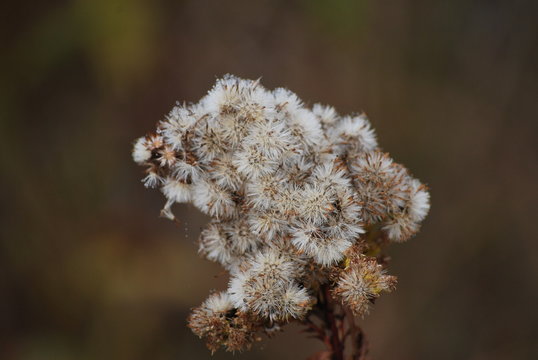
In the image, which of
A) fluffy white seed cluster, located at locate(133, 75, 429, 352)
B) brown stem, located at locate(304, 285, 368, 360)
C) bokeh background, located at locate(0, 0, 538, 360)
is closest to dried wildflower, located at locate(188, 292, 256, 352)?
fluffy white seed cluster, located at locate(133, 75, 429, 352)

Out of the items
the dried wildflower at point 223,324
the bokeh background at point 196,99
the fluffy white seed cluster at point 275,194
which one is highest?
the bokeh background at point 196,99

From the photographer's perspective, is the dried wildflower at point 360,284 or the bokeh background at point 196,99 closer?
the dried wildflower at point 360,284

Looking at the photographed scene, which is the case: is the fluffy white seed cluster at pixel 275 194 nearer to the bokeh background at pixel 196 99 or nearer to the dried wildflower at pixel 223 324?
the dried wildflower at pixel 223 324

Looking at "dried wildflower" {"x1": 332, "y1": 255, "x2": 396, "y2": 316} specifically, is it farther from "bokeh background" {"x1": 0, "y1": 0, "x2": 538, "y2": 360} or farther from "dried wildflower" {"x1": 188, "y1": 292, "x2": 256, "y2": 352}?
"bokeh background" {"x1": 0, "y1": 0, "x2": 538, "y2": 360}

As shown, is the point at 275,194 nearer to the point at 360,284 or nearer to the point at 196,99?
the point at 360,284

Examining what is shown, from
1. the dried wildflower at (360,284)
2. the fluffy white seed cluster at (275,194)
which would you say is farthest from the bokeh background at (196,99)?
the dried wildflower at (360,284)

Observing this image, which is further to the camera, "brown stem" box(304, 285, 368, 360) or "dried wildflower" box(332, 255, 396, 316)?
"brown stem" box(304, 285, 368, 360)

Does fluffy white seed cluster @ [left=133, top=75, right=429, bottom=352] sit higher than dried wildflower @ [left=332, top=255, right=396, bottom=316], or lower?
higher
